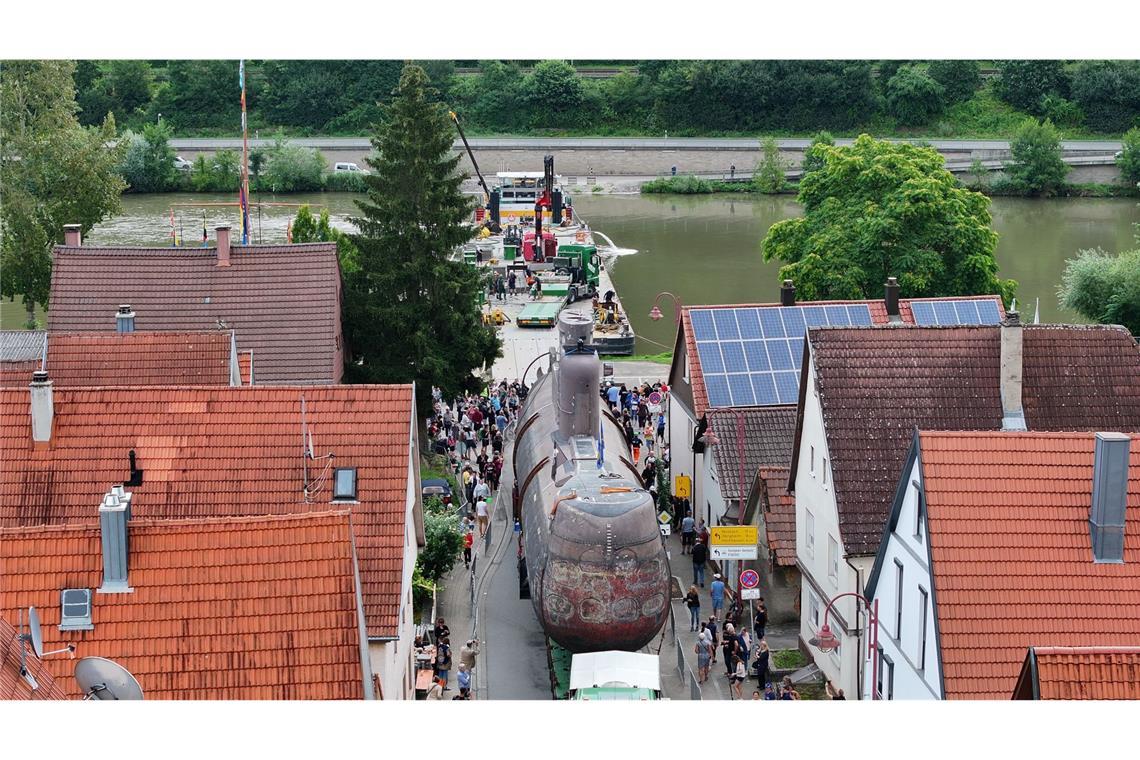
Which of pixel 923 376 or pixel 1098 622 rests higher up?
pixel 923 376

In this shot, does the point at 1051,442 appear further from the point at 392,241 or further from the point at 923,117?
the point at 923,117

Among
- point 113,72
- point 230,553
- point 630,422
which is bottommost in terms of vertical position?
point 630,422

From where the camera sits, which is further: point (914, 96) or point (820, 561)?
point (914, 96)

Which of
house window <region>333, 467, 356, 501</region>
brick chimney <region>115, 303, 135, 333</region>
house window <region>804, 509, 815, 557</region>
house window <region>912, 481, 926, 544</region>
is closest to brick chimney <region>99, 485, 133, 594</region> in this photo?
house window <region>333, 467, 356, 501</region>

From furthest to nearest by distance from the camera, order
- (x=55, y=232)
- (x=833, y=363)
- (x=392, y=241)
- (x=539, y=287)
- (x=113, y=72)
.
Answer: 1. (x=113, y=72)
2. (x=539, y=287)
3. (x=55, y=232)
4. (x=392, y=241)
5. (x=833, y=363)

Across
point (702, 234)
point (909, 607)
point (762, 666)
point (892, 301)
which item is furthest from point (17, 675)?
point (702, 234)

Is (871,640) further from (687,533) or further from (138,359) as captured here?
(138,359)

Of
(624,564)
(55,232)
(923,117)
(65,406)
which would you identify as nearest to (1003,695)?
(624,564)
